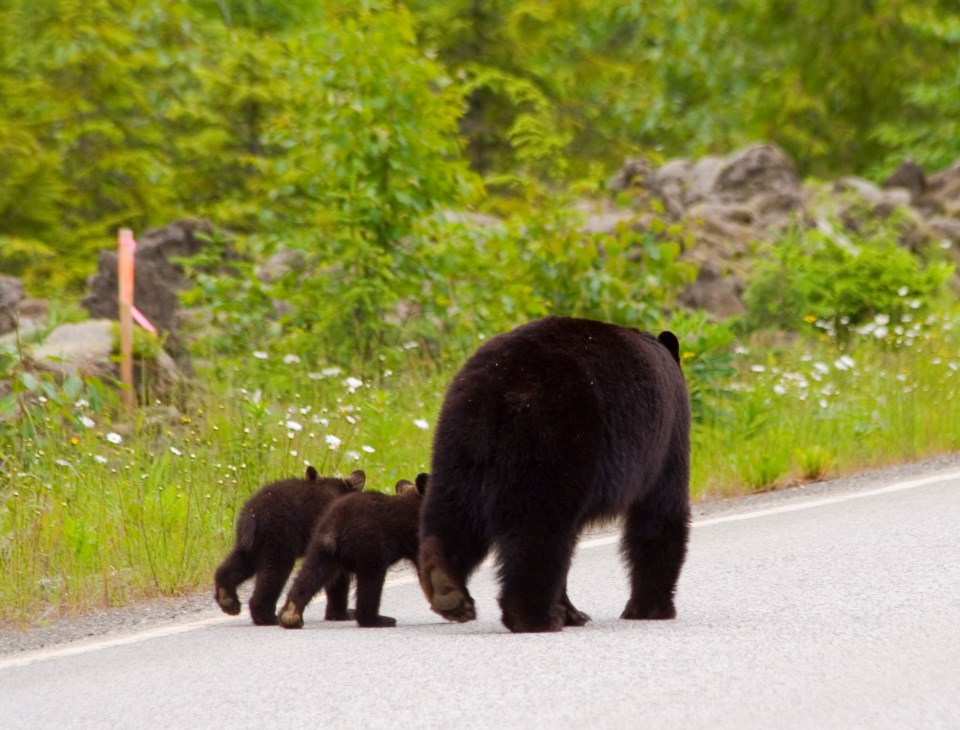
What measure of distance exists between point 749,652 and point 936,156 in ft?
81.3

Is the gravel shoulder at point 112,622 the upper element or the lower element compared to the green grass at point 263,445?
lower

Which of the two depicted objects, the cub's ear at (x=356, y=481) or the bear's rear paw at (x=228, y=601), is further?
the cub's ear at (x=356, y=481)

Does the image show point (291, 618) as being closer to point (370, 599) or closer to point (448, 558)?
point (370, 599)

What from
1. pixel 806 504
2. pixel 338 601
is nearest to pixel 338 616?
pixel 338 601

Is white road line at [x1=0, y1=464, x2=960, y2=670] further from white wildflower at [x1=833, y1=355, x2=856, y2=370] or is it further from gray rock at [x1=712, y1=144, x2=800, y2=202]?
gray rock at [x1=712, y1=144, x2=800, y2=202]

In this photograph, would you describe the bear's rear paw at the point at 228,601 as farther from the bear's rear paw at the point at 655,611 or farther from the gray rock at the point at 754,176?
the gray rock at the point at 754,176

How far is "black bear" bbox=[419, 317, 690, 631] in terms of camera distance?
18.6 ft

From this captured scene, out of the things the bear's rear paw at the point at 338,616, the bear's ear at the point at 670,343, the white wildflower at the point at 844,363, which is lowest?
the bear's rear paw at the point at 338,616

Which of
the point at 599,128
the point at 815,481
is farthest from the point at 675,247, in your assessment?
the point at 599,128

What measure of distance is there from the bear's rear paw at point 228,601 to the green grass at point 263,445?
72 centimetres

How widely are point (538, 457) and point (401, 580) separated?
7.56 feet

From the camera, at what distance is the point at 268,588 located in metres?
6.65

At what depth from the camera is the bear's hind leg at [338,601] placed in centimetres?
682

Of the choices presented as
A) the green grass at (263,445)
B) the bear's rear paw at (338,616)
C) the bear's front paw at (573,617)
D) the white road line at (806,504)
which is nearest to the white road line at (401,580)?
the white road line at (806,504)
